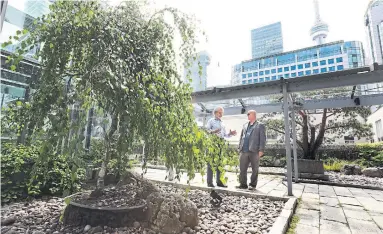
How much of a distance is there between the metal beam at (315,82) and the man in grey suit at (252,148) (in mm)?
806

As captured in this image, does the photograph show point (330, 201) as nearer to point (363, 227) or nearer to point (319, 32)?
point (363, 227)

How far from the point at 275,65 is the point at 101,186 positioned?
86.0m

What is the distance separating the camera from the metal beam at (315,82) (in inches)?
166

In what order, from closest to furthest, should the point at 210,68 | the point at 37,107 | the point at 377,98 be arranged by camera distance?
the point at 37,107 → the point at 210,68 → the point at 377,98

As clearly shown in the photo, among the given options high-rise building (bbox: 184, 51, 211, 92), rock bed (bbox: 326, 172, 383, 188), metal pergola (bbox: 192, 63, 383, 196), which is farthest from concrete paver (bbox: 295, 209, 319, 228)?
rock bed (bbox: 326, 172, 383, 188)

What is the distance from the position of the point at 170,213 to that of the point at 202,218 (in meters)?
0.61

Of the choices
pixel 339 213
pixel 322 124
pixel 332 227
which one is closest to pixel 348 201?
pixel 339 213

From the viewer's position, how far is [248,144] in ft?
14.7

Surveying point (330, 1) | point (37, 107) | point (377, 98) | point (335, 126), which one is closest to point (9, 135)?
point (37, 107)

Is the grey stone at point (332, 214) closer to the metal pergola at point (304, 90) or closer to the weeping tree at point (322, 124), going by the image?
the metal pergola at point (304, 90)

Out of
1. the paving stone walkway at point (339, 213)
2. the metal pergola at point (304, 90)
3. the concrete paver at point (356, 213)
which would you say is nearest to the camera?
the paving stone walkway at point (339, 213)

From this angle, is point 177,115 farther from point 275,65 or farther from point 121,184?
point 275,65

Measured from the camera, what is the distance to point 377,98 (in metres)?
5.45

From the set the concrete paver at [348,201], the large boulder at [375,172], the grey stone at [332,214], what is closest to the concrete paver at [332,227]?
the grey stone at [332,214]
